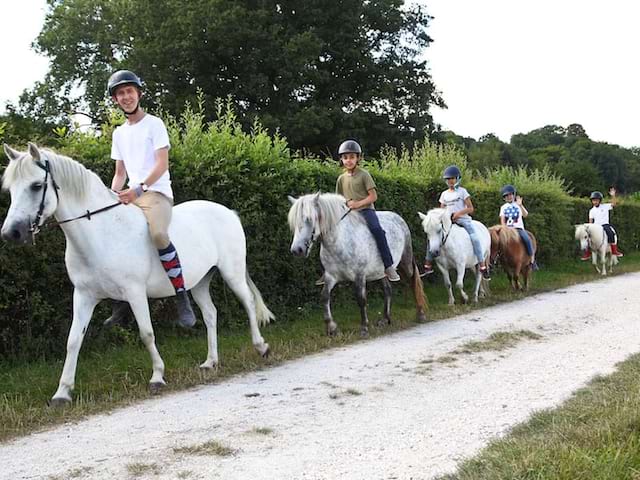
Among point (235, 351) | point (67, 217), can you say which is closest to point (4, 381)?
point (67, 217)

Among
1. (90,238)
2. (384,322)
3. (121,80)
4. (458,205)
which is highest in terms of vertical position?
(121,80)

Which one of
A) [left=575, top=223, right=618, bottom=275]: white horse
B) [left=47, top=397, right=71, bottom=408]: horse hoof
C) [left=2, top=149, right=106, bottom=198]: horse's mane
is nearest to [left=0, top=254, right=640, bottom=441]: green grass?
[left=47, top=397, right=71, bottom=408]: horse hoof

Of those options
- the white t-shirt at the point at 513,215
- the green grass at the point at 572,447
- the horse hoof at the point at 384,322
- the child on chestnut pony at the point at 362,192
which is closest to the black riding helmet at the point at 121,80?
the child on chestnut pony at the point at 362,192

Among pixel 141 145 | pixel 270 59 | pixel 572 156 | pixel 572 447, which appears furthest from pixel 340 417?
pixel 572 156

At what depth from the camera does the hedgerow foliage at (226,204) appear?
248 inches

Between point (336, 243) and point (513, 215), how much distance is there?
6.59m

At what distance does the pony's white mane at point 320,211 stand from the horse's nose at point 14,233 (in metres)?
3.69

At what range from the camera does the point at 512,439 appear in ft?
12.0

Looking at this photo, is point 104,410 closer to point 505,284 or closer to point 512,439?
point 512,439

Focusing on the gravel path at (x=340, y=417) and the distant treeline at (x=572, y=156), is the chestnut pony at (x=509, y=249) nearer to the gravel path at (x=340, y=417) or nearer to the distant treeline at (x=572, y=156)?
the gravel path at (x=340, y=417)

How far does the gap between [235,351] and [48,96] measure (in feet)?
103

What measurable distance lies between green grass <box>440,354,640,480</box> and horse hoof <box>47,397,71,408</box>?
3.17 m

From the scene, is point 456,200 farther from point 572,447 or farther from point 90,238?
point 572,447

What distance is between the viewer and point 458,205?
11367 millimetres
